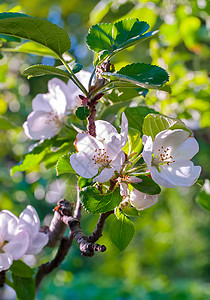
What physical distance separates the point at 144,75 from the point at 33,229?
31cm

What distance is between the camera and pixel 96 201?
1.54 ft

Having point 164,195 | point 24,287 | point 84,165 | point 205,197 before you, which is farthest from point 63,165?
point 164,195

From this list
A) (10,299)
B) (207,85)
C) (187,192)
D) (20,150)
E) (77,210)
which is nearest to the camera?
(77,210)

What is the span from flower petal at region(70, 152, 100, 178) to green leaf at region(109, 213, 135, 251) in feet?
0.26

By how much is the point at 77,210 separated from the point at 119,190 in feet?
0.52

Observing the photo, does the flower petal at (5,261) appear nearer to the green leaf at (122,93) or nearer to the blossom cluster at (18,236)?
Answer: the blossom cluster at (18,236)

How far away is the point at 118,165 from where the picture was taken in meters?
0.47

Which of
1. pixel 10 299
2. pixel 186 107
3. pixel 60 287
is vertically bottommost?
pixel 60 287

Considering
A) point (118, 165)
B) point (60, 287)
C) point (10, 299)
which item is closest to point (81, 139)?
point (118, 165)

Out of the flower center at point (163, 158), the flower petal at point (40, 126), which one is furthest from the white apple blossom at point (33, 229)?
the flower center at point (163, 158)

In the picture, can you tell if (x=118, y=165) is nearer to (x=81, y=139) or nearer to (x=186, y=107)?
(x=81, y=139)

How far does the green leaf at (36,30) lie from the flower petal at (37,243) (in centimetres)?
29

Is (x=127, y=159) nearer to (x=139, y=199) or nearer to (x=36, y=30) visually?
(x=139, y=199)

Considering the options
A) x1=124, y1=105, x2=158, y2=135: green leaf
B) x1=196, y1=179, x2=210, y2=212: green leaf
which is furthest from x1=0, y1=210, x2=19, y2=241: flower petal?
x1=196, y1=179, x2=210, y2=212: green leaf
